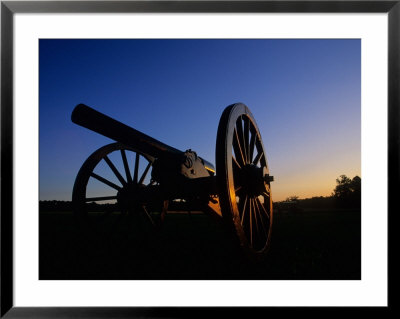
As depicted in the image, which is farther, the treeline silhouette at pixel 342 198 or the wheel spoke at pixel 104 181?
the wheel spoke at pixel 104 181

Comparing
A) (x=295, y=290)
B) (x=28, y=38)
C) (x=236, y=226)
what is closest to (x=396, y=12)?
(x=236, y=226)

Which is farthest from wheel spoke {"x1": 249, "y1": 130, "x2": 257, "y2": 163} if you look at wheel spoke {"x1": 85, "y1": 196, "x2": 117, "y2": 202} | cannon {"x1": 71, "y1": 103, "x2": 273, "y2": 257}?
wheel spoke {"x1": 85, "y1": 196, "x2": 117, "y2": 202}

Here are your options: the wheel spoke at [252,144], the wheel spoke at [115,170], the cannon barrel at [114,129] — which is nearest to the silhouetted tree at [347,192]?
the wheel spoke at [252,144]

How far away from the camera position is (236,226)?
2.82 meters

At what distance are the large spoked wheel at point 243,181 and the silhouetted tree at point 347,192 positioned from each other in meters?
0.82

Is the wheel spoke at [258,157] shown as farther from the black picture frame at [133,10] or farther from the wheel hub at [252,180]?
the black picture frame at [133,10]

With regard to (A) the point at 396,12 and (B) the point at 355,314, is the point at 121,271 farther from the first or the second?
(A) the point at 396,12

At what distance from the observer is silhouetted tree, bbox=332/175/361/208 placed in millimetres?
2705

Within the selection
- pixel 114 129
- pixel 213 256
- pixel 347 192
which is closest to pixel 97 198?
pixel 114 129

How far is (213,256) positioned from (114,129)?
1.56m

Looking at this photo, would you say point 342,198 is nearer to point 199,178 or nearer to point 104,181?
point 199,178

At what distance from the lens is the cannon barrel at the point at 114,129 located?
3.30 m

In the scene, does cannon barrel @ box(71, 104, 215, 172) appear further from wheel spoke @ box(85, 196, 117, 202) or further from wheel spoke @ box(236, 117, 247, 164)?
wheel spoke @ box(85, 196, 117, 202)

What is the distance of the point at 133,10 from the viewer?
2588mm
